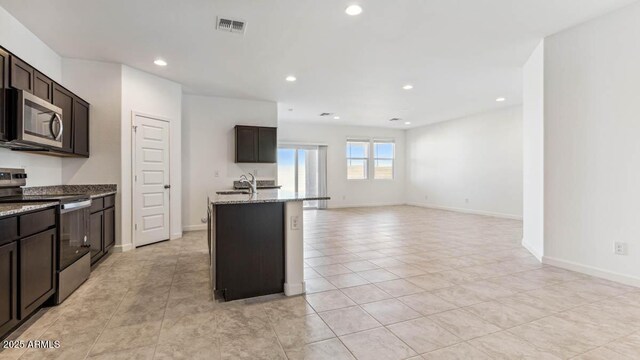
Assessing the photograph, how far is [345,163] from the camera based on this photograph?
9977 millimetres

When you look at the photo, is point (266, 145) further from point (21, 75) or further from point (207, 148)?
point (21, 75)

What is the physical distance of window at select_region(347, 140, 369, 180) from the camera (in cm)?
1013

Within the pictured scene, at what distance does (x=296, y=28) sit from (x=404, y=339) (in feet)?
10.4

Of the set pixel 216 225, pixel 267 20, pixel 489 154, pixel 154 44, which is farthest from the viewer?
pixel 489 154

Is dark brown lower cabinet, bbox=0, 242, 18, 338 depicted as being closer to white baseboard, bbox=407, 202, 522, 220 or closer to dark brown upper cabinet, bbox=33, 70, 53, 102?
dark brown upper cabinet, bbox=33, 70, 53, 102

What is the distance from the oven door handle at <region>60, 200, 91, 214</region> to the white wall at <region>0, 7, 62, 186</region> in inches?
32.6

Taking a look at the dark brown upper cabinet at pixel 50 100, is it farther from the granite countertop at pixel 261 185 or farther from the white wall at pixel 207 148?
the granite countertop at pixel 261 185

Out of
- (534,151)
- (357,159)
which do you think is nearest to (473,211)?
(357,159)

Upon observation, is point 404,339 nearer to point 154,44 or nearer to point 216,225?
point 216,225

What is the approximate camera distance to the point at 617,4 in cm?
295

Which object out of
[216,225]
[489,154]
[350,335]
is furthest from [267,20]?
[489,154]

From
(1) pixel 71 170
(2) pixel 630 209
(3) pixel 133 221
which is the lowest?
(3) pixel 133 221

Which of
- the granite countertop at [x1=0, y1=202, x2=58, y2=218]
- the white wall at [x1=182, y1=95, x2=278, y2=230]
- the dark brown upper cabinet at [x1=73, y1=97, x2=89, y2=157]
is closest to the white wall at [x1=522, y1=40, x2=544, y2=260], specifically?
the white wall at [x1=182, y1=95, x2=278, y2=230]

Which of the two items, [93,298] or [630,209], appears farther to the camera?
[630,209]
